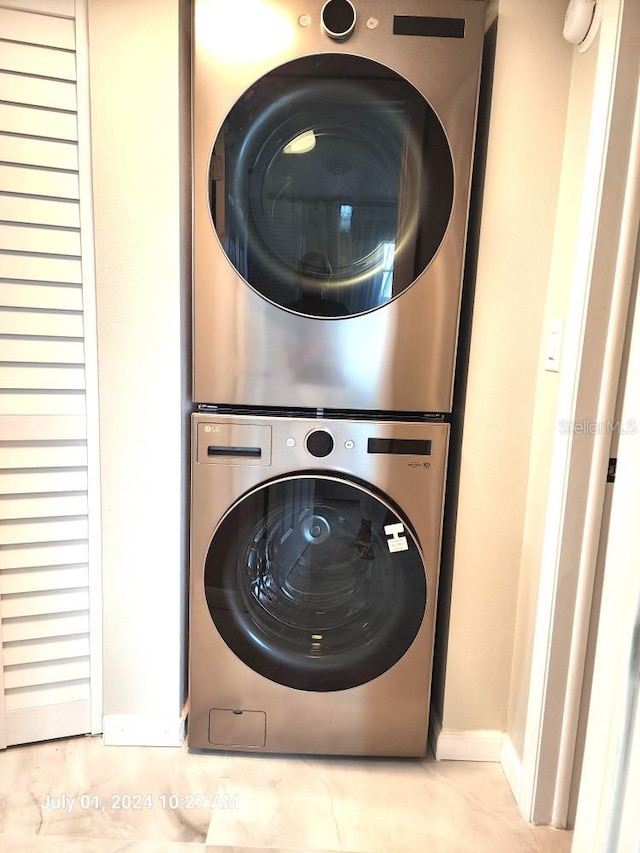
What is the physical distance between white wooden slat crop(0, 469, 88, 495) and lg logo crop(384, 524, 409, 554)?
30.3 inches

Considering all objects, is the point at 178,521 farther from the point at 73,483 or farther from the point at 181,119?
the point at 181,119

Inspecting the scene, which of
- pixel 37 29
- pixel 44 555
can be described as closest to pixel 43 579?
pixel 44 555

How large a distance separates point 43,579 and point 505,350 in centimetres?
129

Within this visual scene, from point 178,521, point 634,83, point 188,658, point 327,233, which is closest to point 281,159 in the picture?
point 327,233

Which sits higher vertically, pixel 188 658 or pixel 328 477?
pixel 328 477

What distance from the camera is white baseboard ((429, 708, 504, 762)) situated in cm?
155

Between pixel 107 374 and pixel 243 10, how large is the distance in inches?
34.1

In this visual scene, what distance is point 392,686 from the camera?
1483 mm

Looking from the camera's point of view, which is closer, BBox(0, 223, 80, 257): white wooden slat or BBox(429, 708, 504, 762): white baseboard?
BBox(0, 223, 80, 257): white wooden slat

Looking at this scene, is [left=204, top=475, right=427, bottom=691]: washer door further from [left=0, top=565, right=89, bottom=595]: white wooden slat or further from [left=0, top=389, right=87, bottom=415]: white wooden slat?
[left=0, top=389, right=87, bottom=415]: white wooden slat

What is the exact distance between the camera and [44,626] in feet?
4.89

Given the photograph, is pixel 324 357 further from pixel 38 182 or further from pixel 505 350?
pixel 38 182

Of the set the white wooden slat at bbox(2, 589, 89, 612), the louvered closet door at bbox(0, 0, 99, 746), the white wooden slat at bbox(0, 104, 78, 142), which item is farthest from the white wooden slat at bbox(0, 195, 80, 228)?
the white wooden slat at bbox(2, 589, 89, 612)

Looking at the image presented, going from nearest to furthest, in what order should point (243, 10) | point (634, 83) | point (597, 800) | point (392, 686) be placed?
point (597, 800)
point (634, 83)
point (243, 10)
point (392, 686)
